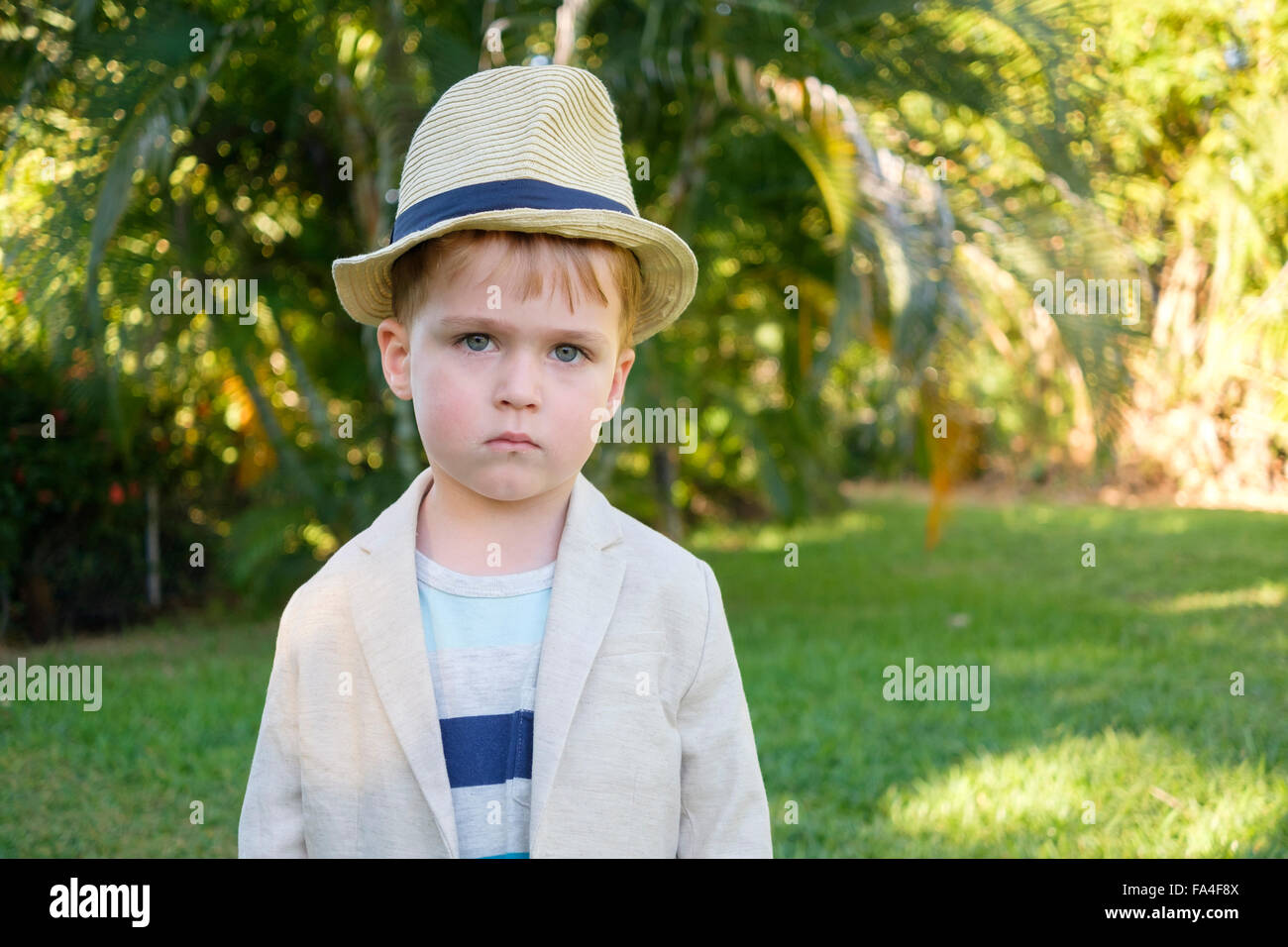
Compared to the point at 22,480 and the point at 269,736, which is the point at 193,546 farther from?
the point at 269,736

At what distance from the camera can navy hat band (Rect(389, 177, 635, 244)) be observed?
145cm

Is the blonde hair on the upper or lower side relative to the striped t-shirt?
upper

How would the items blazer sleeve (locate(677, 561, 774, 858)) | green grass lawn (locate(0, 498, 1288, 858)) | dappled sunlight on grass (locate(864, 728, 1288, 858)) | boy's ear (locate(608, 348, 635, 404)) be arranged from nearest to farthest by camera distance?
blazer sleeve (locate(677, 561, 774, 858))
boy's ear (locate(608, 348, 635, 404))
dappled sunlight on grass (locate(864, 728, 1288, 858))
green grass lawn (locate(0, 498, 1288, 858))

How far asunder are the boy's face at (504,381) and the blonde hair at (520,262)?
15 mm

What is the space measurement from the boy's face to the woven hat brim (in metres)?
0.06

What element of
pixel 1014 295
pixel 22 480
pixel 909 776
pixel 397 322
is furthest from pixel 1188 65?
pixel 397 322

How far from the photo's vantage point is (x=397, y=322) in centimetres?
161

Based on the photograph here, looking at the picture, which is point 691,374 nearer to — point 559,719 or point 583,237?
point 583,237

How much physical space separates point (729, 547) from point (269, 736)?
8.05 meters

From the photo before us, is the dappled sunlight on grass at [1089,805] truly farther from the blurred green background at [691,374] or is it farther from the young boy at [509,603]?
the young boy at [509,603]

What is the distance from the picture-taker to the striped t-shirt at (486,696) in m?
1.47

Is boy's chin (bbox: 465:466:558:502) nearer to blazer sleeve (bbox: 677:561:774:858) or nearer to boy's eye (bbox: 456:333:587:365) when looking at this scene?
boy's eye (bbox: 456:333:587:365)

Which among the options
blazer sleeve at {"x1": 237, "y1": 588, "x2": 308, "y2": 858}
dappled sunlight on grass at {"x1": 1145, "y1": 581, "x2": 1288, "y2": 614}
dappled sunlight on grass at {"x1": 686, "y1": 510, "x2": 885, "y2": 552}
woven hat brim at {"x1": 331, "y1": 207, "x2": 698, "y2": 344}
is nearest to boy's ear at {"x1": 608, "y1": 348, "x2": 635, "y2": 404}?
woven hat brim at {"x1": 331, "y1": 207, "x2": 698, "y2": 344}

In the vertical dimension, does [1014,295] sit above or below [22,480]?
above
